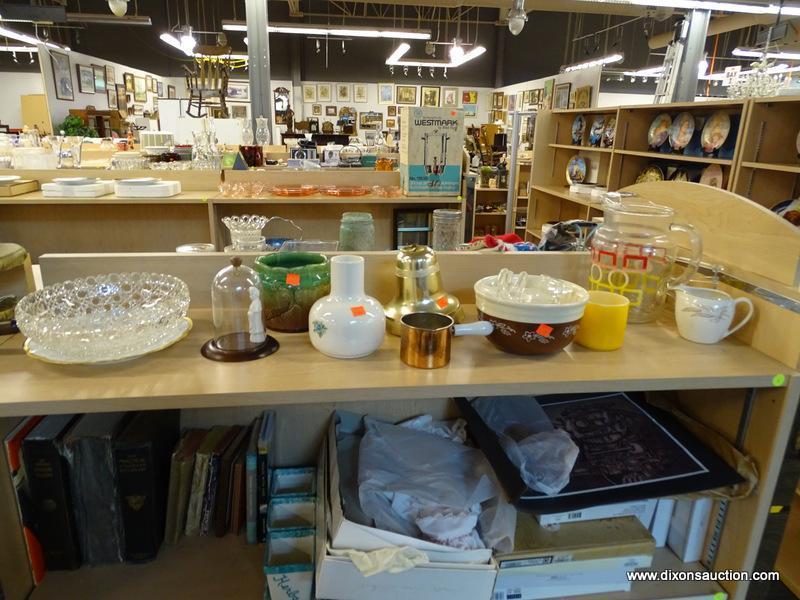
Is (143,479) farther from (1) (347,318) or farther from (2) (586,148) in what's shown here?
(2) (586,148)

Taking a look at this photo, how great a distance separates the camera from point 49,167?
11.9ft

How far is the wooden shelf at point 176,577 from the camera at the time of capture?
112cm

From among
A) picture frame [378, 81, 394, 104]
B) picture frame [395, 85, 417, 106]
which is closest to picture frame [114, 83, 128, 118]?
picture frame [378, 81, 394, 104]

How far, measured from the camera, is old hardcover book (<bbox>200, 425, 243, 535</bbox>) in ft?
3.95

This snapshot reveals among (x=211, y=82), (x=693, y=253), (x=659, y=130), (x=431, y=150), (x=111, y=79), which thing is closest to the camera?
(x=693, y=253)

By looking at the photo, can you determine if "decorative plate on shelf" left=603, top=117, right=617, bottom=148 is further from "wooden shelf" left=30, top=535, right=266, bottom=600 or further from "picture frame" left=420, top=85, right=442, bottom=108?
"picture frame" left=420, top=85, right=442, bottom=108

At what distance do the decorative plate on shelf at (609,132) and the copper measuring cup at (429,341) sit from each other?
3627 mm

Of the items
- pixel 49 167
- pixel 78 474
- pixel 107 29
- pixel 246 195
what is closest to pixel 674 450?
pixel 78 474

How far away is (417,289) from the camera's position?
1.11 meters

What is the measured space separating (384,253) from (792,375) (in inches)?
31.7

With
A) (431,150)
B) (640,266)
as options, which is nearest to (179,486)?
(640,266)

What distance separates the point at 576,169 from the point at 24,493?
4680 millimetres

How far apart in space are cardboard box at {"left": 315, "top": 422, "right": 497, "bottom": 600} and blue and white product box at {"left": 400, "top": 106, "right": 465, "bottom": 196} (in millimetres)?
2343

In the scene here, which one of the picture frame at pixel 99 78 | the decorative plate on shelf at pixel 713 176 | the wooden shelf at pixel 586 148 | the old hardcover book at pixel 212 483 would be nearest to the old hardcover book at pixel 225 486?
the old hardcover book at pixel 212 483
